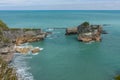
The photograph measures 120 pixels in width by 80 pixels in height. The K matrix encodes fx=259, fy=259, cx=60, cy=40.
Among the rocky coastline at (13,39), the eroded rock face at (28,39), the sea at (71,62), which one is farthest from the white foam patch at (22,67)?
the eroded rock face at (28,39)

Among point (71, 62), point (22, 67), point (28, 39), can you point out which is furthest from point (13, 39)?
point (71, 62)

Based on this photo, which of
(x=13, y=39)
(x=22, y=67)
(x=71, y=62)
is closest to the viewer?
(x=22, y=67)

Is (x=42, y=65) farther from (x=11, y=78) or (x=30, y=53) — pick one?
(x=11, y=78)

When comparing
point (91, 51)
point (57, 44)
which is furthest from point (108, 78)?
point (57, 44)

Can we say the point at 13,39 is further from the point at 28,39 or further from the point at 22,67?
the point at 22,67

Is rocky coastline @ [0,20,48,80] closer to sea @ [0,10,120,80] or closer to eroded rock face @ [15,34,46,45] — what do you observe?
eroded rock face @ [15,34,46,45]

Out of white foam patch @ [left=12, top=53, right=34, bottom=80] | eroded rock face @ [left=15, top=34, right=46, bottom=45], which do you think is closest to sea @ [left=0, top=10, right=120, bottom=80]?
white foam patch @ [left=12, top=53, right=34, bottom=80]

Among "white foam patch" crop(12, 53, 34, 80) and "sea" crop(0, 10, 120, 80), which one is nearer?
"white foam patch" crop(12, 53, 34, 80)

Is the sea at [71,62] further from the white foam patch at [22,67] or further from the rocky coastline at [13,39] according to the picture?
the rocky coastline at [13,39]
